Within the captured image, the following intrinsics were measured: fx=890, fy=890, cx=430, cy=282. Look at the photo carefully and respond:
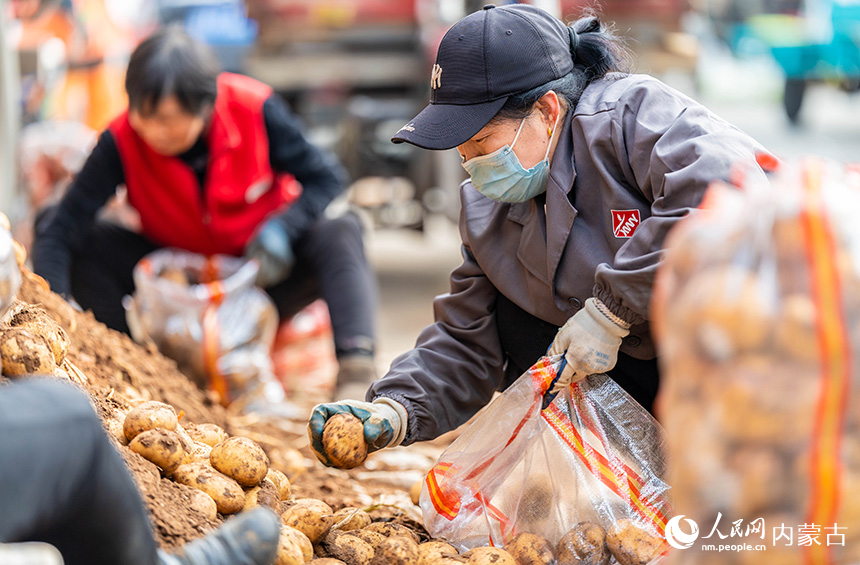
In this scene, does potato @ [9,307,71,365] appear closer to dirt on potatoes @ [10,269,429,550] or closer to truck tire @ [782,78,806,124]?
dirt on potatoes @ [10,269,429,550]

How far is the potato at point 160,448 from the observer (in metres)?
1.86

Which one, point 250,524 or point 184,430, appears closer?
point 250,524

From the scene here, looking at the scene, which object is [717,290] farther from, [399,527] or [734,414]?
[399,527]

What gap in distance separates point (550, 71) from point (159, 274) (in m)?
2.18

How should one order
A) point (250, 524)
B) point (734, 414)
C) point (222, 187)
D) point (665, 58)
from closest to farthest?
point (734, 414), point (250, 524), point (222, 187), point (665, 58)

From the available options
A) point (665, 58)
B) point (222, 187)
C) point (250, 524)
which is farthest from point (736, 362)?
point (665, 58)

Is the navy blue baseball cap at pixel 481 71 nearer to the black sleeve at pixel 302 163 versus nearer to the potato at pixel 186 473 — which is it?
the potato at pixel 186 473

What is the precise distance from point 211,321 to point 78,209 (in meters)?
0.73

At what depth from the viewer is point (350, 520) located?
6.73ft

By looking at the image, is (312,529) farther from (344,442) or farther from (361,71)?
(361,71)

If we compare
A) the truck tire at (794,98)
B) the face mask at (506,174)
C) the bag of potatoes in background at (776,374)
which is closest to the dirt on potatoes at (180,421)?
the face mask at (506,174)

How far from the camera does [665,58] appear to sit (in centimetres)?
597

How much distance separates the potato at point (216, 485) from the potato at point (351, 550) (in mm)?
222

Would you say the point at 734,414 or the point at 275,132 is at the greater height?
the point at 734,414
